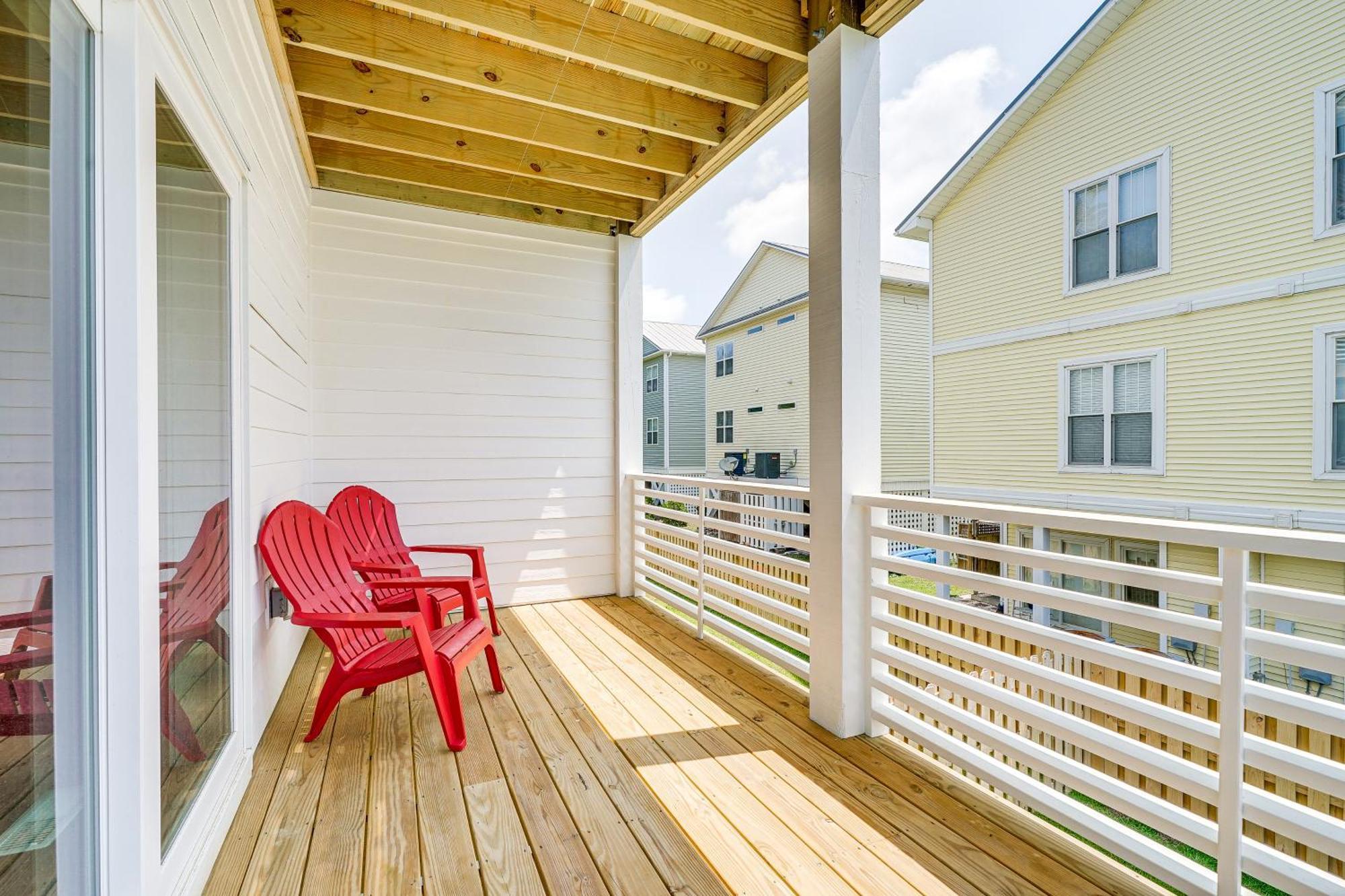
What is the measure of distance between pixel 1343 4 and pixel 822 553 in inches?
216

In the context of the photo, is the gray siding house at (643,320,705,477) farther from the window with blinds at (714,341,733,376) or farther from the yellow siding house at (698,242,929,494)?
the window with blinds at (714,341,733,376)

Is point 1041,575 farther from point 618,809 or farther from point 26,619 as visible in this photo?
point 26,619

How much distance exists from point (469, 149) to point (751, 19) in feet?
6.45

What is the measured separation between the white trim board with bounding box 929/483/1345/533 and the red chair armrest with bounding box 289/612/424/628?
3102 millimetres

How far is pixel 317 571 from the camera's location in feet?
8.28

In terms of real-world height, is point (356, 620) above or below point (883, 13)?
below

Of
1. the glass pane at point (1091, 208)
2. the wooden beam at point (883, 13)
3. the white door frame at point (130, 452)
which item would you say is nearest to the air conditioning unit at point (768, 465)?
the glass pane at point (1091, 208)

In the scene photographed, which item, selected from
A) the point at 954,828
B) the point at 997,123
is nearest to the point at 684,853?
the point at 954,828

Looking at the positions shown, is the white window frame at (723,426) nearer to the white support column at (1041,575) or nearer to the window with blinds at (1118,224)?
the white support column at (1041,575)

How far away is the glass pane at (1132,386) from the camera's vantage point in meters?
5.43

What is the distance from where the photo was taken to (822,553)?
2.47 meters

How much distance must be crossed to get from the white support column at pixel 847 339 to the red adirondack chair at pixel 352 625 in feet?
4.95

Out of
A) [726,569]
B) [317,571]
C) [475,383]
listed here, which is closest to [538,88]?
[475,383]

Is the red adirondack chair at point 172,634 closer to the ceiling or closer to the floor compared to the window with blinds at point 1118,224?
closer to the floor
